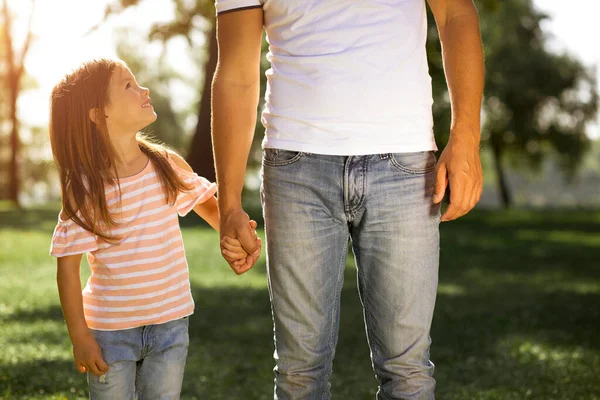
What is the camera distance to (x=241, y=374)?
5941 millimetres

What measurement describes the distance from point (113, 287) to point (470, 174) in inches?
51.8

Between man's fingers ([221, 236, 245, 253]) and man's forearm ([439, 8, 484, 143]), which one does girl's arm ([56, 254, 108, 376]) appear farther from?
man's forearm ([439, 8, 484, 143])

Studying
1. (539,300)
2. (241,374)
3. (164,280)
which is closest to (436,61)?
(539,300)

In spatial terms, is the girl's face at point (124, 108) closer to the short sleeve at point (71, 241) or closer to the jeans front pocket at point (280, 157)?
the short sleeve at point (71, 241)

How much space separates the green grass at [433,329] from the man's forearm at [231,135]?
2577mm

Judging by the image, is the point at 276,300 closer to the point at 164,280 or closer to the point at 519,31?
the point at 164,280

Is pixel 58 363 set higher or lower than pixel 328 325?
lower

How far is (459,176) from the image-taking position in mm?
2723

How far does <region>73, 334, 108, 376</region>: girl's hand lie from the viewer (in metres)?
3.06

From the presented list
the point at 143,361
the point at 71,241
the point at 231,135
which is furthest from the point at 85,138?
the point at 143,361

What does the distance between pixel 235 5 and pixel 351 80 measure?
0.51 m

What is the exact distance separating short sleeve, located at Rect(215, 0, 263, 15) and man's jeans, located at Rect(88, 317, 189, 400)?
1.12 metres

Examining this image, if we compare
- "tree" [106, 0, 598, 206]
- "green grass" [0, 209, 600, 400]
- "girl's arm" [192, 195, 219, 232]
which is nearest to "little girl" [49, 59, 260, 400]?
"girl's arm" [192, 195, 219, 232]

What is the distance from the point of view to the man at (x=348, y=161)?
2727mm
